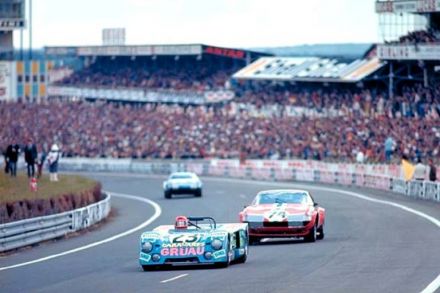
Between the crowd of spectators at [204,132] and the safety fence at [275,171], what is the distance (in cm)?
63

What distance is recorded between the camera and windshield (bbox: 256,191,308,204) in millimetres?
28391

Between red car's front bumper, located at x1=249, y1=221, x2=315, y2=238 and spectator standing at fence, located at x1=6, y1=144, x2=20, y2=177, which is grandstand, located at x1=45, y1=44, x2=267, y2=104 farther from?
red car's front bumper, located at x1=249, y1=221, x2=315, y2=238

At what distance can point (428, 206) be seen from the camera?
137ft

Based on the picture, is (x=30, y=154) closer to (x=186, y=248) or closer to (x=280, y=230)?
(x=280, y=230)

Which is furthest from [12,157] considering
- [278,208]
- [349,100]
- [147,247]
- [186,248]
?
[186,248]

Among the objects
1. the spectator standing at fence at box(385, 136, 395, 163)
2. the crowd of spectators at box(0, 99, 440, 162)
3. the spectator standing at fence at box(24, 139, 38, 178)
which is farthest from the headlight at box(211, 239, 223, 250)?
the spectator standing at fence at box(385, 136, 395, 163)

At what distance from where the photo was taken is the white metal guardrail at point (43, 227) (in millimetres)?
28125

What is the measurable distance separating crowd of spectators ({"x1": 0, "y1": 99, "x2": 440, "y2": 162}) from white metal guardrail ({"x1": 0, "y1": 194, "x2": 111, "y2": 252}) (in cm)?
2129

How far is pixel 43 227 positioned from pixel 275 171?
38669 millimetres

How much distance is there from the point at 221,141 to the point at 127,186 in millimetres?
9197

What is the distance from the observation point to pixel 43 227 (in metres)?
30.9

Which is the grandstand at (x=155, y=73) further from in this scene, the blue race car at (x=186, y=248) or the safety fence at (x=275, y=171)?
the blue race car at (x=186, y=248)

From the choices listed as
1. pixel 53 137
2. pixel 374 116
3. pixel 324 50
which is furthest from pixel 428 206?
pixel 324 50

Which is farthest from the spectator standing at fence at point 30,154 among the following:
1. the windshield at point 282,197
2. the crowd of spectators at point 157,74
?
the crowd of spectators at point 157,74
